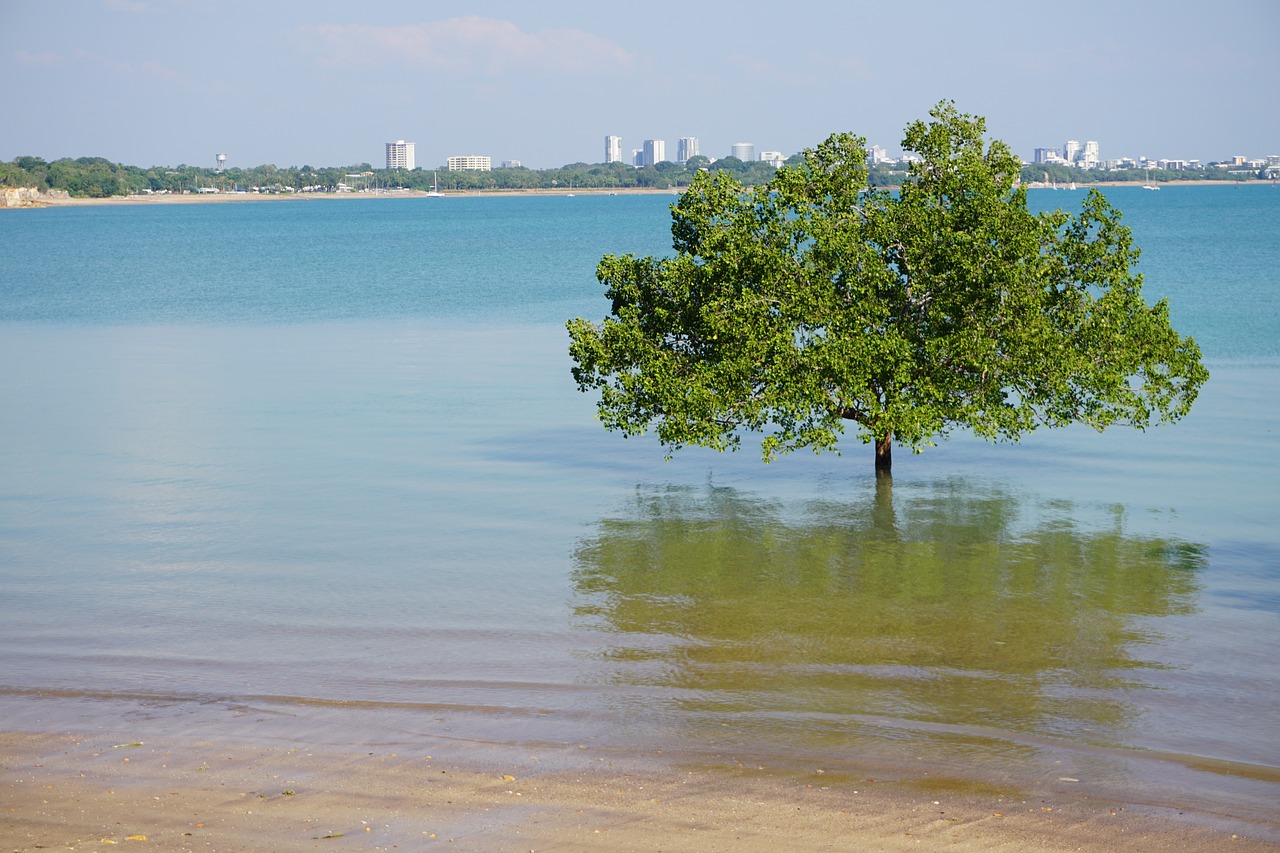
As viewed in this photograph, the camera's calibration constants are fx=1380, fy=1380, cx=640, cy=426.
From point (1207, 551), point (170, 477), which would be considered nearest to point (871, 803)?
point (1207, 551)

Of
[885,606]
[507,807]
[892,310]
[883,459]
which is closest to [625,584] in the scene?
[885,606]

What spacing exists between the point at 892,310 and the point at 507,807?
18055 mm

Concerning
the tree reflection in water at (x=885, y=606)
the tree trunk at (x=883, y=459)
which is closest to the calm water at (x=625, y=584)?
the tree reflection in water at (x=885, y=606)

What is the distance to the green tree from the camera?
28812mm

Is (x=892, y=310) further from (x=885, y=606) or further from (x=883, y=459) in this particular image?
(x=885, y=606)

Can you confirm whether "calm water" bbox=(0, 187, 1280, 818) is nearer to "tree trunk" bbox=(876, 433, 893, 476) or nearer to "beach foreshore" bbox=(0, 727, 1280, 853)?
"tree trunk" bbox=(876, 433, 893, 476)

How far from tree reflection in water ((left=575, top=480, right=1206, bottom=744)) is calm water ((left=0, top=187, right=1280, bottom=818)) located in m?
0.09

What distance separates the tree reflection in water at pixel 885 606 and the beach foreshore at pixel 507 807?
2304 mm

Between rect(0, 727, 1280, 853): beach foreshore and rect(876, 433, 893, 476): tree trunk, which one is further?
rect(876, 433, 893, 476): tree trunk

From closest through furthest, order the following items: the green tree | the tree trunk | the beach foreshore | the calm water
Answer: the beach foreshore
the calm water
the green tree
the tree trunk

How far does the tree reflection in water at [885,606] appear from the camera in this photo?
60.9 ft

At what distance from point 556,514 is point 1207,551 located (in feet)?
44.4

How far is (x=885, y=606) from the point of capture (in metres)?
23.5

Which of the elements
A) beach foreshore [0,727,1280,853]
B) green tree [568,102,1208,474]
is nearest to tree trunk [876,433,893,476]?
green tree [568,102,1208,474]
